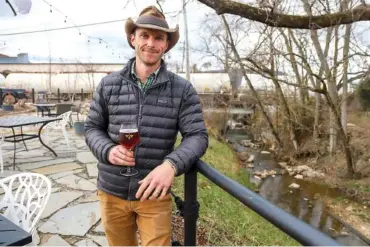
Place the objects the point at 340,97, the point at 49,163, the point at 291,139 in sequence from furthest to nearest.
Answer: the point at 291,139 < the point at 340,97 < the point at 49,163

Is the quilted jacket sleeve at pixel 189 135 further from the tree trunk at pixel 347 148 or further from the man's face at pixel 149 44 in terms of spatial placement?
the tree trunk at pixel 347 148

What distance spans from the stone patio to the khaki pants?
107 cm

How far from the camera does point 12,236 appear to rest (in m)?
1.27

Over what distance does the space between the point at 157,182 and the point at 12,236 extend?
63 cm

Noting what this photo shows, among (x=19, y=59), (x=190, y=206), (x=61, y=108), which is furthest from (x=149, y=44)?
(x=19, y=59)

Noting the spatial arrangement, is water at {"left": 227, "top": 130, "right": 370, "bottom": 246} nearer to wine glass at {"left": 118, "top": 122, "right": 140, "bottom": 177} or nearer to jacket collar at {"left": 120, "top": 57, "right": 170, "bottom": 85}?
jacket collar at {"left": 120, "top": 57, "right": 170, "bottom": 85}

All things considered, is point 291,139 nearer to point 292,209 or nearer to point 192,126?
point 292,209

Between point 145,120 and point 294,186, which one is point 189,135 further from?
point 294,186

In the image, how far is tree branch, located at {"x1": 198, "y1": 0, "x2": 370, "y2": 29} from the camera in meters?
5.08

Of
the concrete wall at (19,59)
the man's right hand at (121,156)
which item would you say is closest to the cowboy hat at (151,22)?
the man's right hand at (121,156)

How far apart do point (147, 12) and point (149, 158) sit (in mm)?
714

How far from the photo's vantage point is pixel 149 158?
1.50 m

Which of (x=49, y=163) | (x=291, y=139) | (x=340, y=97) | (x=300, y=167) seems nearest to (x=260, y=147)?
(x=291, y=139)

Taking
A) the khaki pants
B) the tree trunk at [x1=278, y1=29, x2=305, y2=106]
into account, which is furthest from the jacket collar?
the tree trunk at [x1=278, y1=29, x2=305, y2=106]
